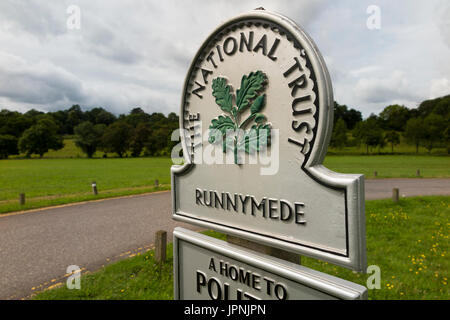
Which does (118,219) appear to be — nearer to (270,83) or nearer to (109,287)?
(109,287)

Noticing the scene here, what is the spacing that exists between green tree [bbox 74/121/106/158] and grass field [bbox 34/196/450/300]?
75.9 m

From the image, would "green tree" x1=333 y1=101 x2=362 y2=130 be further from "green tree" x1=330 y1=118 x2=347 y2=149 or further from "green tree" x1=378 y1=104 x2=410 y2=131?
"green tree" x1=330 y1=118 x2=347 y2=149

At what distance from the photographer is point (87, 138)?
7319 centimetres

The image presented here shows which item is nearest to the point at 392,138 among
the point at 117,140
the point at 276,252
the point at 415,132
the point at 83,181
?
the point at 415,132

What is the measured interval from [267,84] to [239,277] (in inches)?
48.6

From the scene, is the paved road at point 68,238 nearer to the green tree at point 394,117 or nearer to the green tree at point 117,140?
the green tree at point 117,140

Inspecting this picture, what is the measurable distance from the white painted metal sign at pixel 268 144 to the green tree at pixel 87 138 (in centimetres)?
7935

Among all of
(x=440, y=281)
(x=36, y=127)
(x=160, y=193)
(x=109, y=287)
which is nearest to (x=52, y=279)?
(x=109, y=287)

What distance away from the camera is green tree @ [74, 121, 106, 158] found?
73.4m

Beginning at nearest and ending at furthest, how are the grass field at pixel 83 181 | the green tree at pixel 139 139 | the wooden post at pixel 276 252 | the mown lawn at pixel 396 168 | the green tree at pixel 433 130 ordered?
the wooden post at pixel 276 252
the grass field at pixel 83 181
the mown lawn at pixel 396 168
the green tree at pixel 433 130
the green tree at pixel 139 139

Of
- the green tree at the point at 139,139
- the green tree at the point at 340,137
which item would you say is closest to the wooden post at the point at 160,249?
the green tree at the point at 340,137

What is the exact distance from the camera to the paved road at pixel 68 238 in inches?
205
